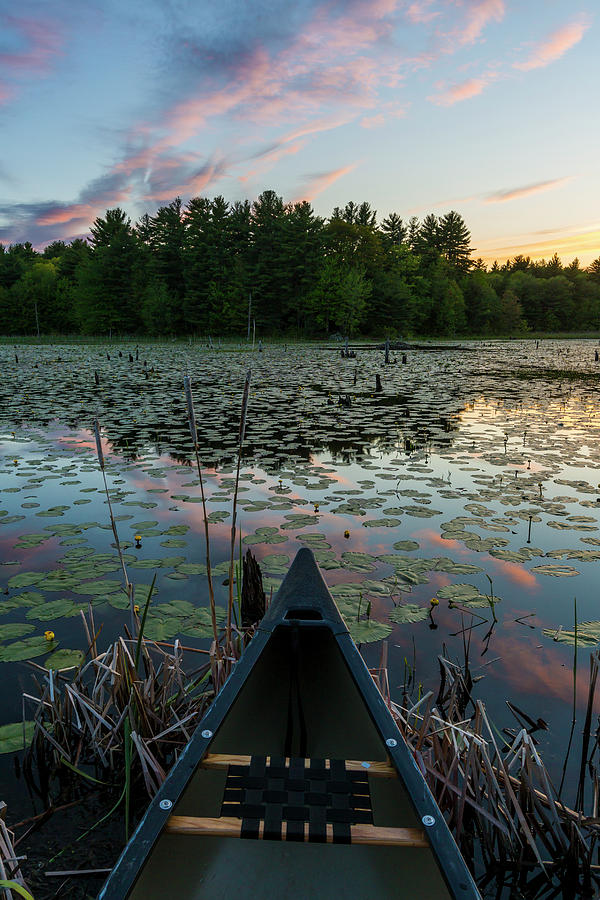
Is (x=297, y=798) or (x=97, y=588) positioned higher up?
(x=297, y=798)

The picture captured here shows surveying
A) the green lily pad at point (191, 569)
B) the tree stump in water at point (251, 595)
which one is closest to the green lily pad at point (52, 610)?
the green lily pad at point (191, 569)

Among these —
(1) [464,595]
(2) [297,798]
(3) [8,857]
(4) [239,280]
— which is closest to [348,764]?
(2) [297,798]

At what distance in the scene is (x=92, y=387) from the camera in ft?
47.5

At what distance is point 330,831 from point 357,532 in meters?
2.91

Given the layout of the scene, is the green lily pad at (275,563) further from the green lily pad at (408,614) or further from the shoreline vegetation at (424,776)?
the shoreline vegetation at (424,776)

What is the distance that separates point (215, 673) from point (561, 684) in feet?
5.56

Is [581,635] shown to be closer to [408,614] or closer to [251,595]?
[408,614]

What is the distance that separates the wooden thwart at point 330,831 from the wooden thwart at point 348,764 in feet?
0.56

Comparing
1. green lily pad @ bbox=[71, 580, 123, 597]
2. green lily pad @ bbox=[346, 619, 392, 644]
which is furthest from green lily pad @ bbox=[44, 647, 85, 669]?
green lily pad @ bbox=[346, 619, 392, 644]

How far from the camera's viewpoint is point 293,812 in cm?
157

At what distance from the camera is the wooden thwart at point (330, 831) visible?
1.41 m

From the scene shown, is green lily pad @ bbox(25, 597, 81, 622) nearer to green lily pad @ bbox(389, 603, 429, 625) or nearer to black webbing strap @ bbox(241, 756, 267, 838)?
black webbing strap @ bbox(241, 756, 267, 838)

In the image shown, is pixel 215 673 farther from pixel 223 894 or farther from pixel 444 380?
pixel 444 380

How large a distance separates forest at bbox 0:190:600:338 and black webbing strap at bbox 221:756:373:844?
4074 cm
